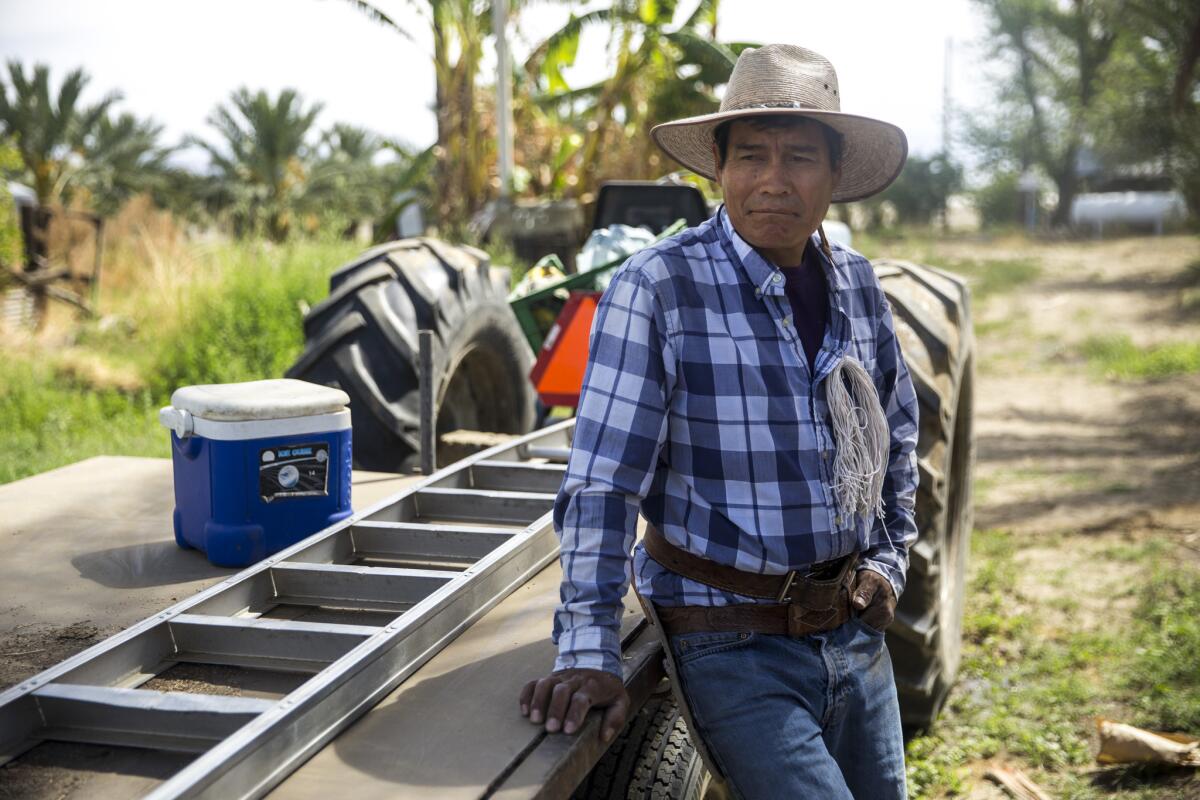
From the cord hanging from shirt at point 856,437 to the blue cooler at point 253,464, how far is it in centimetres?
115

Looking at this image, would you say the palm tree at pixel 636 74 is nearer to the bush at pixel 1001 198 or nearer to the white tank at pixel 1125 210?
the white tank at pixel 1125 210

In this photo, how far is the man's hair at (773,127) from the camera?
86.5 inches

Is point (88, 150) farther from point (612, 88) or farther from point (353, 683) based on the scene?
point (353, 683)

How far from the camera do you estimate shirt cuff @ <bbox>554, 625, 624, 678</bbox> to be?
190 centimetres

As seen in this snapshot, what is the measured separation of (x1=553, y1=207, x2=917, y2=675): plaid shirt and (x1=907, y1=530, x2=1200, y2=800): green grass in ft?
6.07

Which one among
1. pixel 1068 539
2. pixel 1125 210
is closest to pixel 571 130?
pixel 1068 539

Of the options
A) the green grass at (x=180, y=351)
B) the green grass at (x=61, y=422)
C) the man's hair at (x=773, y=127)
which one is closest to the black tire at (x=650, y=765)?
the man's hair at (x=773, y=127)

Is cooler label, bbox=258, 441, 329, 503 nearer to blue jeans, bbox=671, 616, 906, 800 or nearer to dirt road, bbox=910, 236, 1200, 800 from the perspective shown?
blue jeans, bbox=671, 616, 906, 800

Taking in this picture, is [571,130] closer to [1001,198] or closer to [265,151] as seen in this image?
[265,151]

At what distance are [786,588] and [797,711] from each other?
0.72 ft

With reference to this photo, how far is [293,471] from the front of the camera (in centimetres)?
258

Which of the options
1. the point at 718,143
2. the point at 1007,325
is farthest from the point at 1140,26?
the point at 718,143

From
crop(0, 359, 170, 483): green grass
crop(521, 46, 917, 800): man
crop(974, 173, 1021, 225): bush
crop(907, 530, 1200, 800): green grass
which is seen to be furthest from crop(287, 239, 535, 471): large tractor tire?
crop(974, 173, 1021, 225): bush

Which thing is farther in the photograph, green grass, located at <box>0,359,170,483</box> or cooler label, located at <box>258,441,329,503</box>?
green grass, located at <box>0,359,170,483</box>
